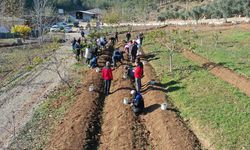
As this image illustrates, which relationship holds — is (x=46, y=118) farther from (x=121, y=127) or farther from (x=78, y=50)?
(x=78, y=50)

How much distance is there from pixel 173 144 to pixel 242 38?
27833 millimetres

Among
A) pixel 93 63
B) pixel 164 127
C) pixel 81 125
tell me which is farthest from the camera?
pixel 93 63

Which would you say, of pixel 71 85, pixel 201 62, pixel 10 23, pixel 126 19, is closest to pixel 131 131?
pixel 71 85

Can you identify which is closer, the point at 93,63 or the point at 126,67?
the point at 126,67

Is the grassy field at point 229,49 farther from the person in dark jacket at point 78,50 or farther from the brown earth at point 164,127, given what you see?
the person in dark jacket at point 78,50

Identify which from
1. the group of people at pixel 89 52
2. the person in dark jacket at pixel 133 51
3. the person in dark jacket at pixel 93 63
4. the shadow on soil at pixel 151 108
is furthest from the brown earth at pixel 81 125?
the person in dark jacket at pixel 133 51

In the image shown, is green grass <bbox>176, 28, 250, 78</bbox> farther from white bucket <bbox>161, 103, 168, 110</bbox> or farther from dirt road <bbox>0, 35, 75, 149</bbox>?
dirt road <bbox>0, 35, 75, 149</bbox>

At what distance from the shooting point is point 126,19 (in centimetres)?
9656

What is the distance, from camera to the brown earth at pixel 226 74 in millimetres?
24188

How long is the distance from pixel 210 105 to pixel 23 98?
12673mm

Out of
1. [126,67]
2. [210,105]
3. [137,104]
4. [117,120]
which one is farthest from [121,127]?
[126,67]

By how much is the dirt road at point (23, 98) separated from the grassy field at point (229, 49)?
1229 centimetres

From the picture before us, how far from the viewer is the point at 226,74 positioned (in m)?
27.3

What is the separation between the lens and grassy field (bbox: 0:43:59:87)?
117 feet
